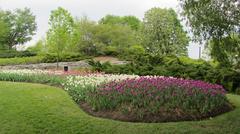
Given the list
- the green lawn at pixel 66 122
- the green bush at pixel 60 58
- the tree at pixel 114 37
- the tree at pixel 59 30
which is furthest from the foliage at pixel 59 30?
the green lawn at pixel 66 122

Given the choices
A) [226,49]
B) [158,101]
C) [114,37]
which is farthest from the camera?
[114,37]

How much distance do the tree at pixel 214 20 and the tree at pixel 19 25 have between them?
4519 centimetres

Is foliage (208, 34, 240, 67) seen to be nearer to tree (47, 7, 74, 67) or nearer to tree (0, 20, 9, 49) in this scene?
tree (47, 7, 74, 67)

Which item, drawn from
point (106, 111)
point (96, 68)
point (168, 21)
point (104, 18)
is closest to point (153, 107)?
point (106, 111)

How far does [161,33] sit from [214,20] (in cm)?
3131

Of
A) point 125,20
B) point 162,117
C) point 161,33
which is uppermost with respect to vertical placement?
point 125,20

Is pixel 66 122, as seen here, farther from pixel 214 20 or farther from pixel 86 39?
pixel 86 39

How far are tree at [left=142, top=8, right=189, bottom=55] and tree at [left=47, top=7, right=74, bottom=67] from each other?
356 inches

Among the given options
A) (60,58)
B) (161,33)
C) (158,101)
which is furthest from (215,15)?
(161,33)

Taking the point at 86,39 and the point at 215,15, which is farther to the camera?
the point at 86,39

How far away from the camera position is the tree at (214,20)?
9.23 metres

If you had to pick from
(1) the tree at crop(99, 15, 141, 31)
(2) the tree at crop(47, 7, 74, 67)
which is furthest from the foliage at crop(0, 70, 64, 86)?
(1) the tree at crop(99, 15, 141, 31)

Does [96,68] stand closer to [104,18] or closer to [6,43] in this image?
[6,43]

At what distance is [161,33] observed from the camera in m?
40.4
